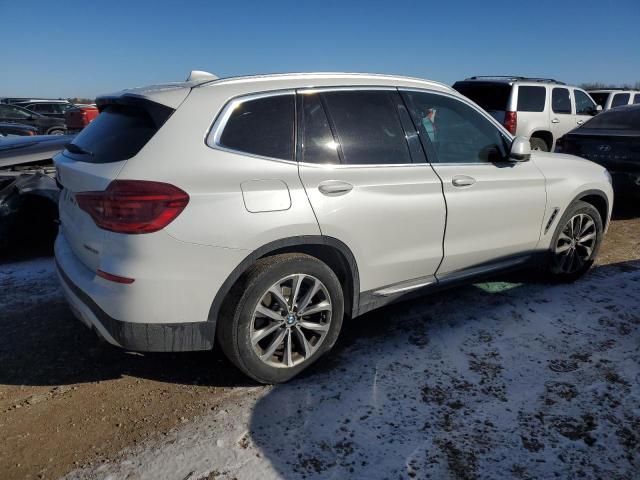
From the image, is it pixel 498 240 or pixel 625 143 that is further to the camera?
pixel 625 143

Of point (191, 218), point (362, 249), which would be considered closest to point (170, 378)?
point (191, 218)

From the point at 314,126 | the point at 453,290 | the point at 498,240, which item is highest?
the point at 314,126

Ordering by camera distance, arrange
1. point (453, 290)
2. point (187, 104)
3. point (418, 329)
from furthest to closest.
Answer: point (453, 290) → point (418, 329) → point (187, 104)

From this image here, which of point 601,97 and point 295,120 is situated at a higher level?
point 295,120

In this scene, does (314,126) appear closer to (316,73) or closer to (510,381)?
(316,73)

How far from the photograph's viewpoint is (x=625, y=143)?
653 centimetres

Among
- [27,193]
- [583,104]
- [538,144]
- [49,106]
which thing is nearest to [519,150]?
[27,193]

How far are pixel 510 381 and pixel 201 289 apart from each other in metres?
1.86

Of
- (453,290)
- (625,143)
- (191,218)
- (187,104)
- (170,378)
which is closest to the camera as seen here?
(191,218)

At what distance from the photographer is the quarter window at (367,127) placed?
10.2 feet

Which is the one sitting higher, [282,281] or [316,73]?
[316,73]

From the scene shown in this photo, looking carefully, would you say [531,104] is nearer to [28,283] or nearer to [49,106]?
[28,283]

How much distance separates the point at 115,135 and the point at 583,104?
11697 mm

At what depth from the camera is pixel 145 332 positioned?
257 cm
